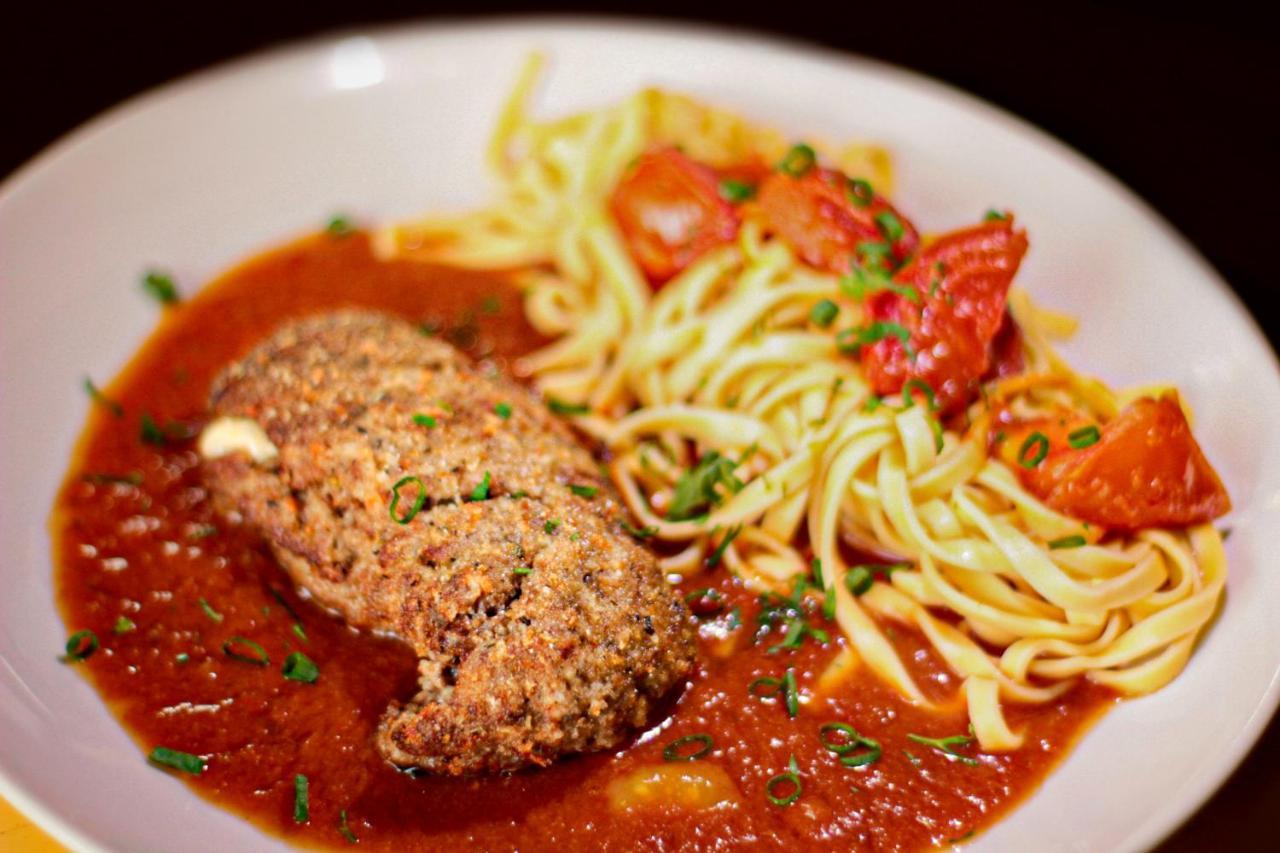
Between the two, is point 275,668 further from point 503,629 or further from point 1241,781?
point 1241,781

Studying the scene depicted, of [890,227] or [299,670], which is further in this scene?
[890,227]

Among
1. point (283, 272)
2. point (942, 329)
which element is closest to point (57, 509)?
point (283, 272)

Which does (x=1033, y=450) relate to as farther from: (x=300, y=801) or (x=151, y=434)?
(x=151, y=434)

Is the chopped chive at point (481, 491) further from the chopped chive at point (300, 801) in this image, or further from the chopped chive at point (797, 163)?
the chopped chive at point (797, 163)

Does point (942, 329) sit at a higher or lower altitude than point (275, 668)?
higher

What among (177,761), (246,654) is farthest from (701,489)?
(177,761)

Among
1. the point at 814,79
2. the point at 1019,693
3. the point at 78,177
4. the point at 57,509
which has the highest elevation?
the point at 814,79
